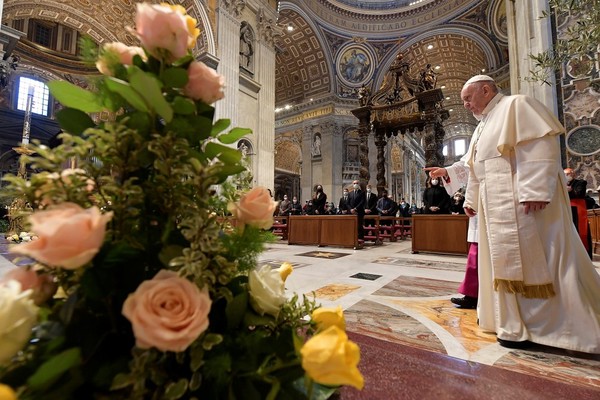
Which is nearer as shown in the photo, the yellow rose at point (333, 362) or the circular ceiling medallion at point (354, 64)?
the yellow rose at point (333, 362)

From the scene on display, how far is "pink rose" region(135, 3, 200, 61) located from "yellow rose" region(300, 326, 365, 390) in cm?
48

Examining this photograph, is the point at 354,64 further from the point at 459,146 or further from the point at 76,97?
the point at 76,97

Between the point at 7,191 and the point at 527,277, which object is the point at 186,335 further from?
the point at 527,277

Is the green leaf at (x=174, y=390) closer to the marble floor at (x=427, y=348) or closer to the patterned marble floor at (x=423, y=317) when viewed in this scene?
the marble floor at (x=427, y=348)

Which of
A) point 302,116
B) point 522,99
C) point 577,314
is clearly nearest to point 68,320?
point 577,314

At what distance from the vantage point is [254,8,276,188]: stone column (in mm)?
10125

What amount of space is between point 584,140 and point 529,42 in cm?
222

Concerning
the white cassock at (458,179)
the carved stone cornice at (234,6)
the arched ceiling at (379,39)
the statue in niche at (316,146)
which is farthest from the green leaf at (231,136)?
the statue in niche at (316,146)

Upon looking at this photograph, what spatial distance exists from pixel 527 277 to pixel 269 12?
39.0 feet

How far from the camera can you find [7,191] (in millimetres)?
426

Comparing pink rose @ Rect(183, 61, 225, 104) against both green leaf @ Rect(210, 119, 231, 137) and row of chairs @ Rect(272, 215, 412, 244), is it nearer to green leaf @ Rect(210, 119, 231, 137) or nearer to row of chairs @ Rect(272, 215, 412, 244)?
green leaf @ Rect(210, 119, 231, 137)

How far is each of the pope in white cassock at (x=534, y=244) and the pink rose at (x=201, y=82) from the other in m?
1.77

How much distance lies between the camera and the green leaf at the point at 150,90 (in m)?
0.40

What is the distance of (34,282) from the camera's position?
42 cm
